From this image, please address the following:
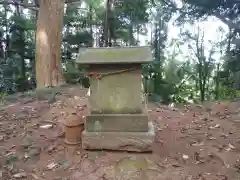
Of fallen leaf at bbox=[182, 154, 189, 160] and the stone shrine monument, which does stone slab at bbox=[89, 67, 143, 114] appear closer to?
the stone shrine monument

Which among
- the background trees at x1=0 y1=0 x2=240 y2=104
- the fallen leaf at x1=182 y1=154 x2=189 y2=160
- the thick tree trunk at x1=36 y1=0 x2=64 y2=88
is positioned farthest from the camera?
the background trees at x1=0 y1=0 x2=240 y2=104

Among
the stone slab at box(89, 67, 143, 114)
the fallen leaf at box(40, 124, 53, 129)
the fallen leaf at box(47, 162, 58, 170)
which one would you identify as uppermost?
the stone slab at box(89, 67, 143, 114)

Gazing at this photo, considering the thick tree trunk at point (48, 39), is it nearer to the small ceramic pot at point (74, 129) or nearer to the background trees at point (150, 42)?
the background trees at point (150, 42)

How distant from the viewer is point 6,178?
107 inches

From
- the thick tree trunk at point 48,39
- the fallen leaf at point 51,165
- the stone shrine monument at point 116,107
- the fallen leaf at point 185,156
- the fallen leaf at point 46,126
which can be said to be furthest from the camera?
the thick tree trunk at point 48,39

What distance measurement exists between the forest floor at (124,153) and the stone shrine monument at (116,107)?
15 centimetres

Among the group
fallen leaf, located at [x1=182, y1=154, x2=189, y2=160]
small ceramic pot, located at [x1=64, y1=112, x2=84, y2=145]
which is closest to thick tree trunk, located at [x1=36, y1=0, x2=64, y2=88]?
small ceramic pot, located at [x1=64, y1=112, x2=84, y2=145]

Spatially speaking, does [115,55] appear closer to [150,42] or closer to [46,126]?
[46,126]

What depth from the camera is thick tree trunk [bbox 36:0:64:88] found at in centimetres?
627

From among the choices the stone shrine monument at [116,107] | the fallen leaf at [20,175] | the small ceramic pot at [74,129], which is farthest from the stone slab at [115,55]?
the fallen leaf at [20,175]

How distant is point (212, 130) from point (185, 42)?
9748 mm

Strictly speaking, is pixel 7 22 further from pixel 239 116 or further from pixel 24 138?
pixel 239 116

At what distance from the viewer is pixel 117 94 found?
3061 millimetres

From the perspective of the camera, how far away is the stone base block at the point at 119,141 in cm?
302
